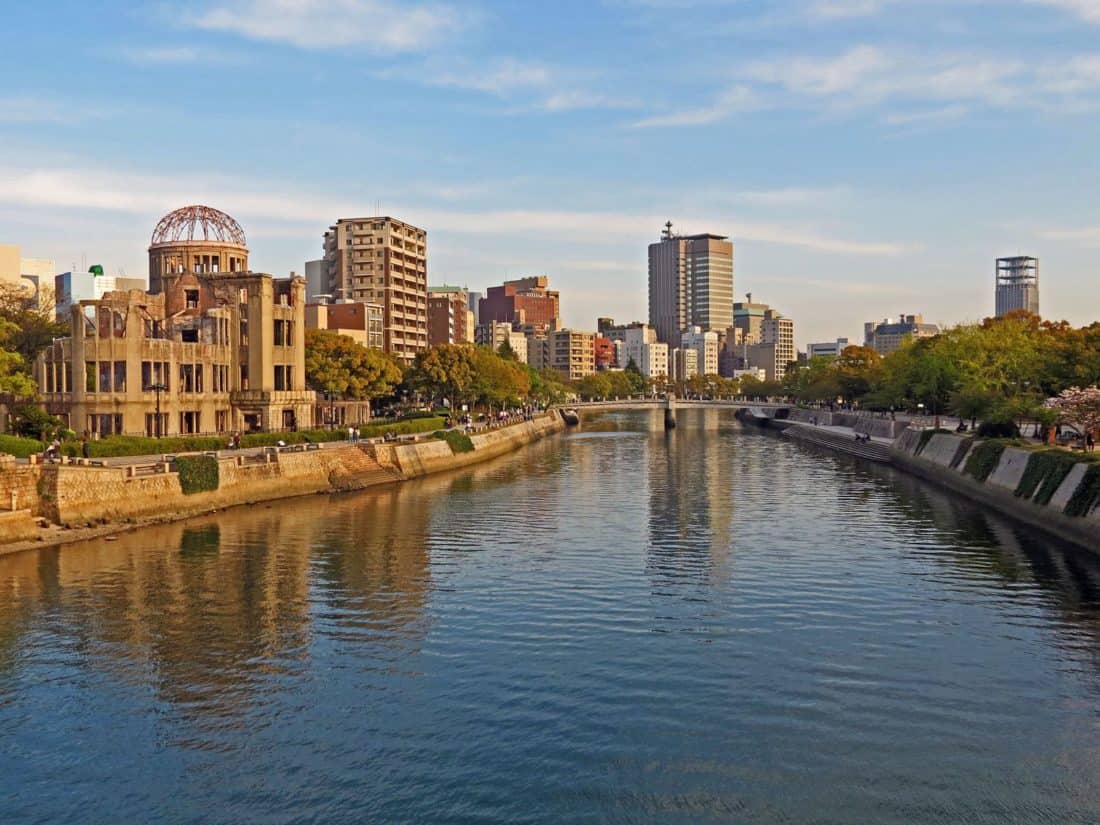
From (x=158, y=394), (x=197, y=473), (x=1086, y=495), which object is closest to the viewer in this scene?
(x=1086, y=495)

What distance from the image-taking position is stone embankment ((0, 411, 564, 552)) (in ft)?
163

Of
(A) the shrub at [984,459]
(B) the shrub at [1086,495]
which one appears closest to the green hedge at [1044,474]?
(B) the shrub at [1086,495]

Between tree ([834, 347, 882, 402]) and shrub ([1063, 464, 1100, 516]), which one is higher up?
tree ([834, 347, 882, 402])

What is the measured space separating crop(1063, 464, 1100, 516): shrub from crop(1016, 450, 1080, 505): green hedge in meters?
2.72

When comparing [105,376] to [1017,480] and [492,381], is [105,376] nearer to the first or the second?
[492,381]

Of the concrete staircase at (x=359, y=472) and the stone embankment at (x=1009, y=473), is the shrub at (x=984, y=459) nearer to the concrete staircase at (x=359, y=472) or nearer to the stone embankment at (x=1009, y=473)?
the stone embankment at (x=1009, y=473)

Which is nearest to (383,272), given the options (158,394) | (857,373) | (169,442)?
(857,373)

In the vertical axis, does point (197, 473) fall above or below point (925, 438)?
below

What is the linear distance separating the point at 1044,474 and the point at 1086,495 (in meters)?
6.99

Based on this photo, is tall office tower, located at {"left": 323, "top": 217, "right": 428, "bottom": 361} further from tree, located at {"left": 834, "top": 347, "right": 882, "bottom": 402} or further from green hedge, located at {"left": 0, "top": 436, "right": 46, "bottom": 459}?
green hedge, located at {"left": 0, "top": 436, "right": 46, "bottom": 459}

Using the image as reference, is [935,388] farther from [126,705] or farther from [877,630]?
[126,705]

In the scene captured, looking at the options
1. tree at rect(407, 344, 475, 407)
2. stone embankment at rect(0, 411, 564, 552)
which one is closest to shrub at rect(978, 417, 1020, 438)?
stone embankment at rect(0, 411, 564, 552)

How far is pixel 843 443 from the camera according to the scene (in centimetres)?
11844

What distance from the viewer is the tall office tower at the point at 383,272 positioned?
6619 inches
